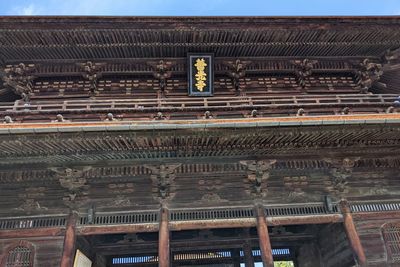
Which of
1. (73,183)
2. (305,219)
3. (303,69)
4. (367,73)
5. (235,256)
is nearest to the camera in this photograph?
(73,183)

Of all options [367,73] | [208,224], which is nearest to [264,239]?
[208,224]

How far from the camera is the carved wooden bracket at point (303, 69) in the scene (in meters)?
9.88

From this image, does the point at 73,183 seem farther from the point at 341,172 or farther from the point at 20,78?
the point at 341,172

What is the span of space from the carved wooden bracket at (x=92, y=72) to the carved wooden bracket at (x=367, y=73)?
8.34 metres

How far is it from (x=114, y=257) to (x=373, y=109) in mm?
9391

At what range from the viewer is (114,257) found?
1049 cm

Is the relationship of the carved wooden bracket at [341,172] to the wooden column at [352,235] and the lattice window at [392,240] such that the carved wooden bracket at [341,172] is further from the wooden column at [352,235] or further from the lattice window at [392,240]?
the lattice window at [392,240]

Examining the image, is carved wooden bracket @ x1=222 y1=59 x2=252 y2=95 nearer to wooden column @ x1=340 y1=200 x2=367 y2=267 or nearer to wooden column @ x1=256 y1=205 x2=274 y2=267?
wooden column @ x1=256 y1=205 x2=274 y2=267

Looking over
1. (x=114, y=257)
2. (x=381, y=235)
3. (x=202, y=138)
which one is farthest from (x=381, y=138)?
(x=114, y=257)

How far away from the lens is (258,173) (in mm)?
7762

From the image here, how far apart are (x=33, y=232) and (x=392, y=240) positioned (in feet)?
28.9

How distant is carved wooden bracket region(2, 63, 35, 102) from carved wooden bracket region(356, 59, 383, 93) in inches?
410

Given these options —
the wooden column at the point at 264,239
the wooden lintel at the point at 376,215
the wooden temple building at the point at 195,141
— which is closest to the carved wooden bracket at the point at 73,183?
the wooden temple building at the point at 195,141

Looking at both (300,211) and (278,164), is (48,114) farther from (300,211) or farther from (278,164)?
(300,211)
